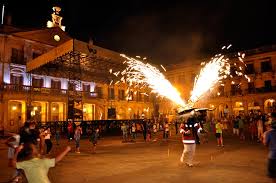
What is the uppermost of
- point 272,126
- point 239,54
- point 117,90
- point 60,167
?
point 239,54

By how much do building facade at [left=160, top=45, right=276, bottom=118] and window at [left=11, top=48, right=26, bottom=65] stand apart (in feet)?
97.1

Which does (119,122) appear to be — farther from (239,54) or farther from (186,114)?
(239,54)

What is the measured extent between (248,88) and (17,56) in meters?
36.0

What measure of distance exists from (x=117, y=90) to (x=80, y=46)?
94.2 ft

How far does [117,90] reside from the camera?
46969 mm

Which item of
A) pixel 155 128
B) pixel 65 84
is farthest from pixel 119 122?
pixel 65 84

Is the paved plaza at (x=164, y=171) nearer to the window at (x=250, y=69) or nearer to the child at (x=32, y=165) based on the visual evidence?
the child at (x=32, y=165)

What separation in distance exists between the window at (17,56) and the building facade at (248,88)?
29.6 meters

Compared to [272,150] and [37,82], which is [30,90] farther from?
[272,150]

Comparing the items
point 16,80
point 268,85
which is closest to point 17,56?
point 16,80

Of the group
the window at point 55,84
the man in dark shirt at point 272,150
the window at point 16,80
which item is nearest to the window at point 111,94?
the window at point 55,84

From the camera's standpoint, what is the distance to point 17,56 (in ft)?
106

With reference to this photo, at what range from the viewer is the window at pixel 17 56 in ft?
105

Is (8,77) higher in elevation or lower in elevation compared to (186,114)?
higher
